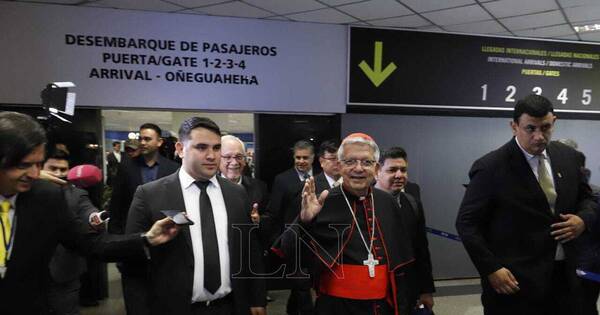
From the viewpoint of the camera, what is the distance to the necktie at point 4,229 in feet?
4.21

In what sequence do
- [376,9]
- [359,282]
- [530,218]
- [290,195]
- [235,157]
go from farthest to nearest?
[376,9] → [290,195] → [235,157] → [530,218] → [359,282]

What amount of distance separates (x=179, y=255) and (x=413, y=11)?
3436 millimetres

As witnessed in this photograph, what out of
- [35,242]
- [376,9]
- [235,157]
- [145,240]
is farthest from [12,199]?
[376,9]

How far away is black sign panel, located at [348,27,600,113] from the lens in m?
4.66

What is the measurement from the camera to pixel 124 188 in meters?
3.48

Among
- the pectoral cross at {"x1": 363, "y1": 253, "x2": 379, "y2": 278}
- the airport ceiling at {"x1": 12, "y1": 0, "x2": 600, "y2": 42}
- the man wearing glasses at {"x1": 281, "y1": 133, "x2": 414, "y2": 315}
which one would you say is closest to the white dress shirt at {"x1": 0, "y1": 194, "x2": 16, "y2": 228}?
the man wearing glasses at {"x1": 281, "y1": 133, "x2": 414, "y2": 315}

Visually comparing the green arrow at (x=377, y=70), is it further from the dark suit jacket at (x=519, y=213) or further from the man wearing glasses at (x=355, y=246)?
the man wearing glasses at (x=355, y=246)

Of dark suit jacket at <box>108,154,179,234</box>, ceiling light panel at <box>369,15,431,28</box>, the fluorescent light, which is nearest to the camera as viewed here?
dark suit jacket at <box>108,154,179,234</box>

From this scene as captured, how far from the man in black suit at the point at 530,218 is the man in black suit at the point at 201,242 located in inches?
47.4

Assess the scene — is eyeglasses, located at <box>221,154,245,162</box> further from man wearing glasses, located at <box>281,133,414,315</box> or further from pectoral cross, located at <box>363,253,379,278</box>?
pectoral cross, located at <box>363,253,379,278</box>

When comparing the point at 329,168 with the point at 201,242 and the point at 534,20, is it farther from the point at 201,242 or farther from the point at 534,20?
the point at 534,20

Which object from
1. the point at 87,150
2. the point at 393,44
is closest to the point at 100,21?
the point at 87,150

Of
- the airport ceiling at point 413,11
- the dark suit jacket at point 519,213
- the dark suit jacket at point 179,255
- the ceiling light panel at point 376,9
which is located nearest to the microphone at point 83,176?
the dark suit jacket at point 179,255

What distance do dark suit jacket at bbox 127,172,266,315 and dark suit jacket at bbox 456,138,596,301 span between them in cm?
117
